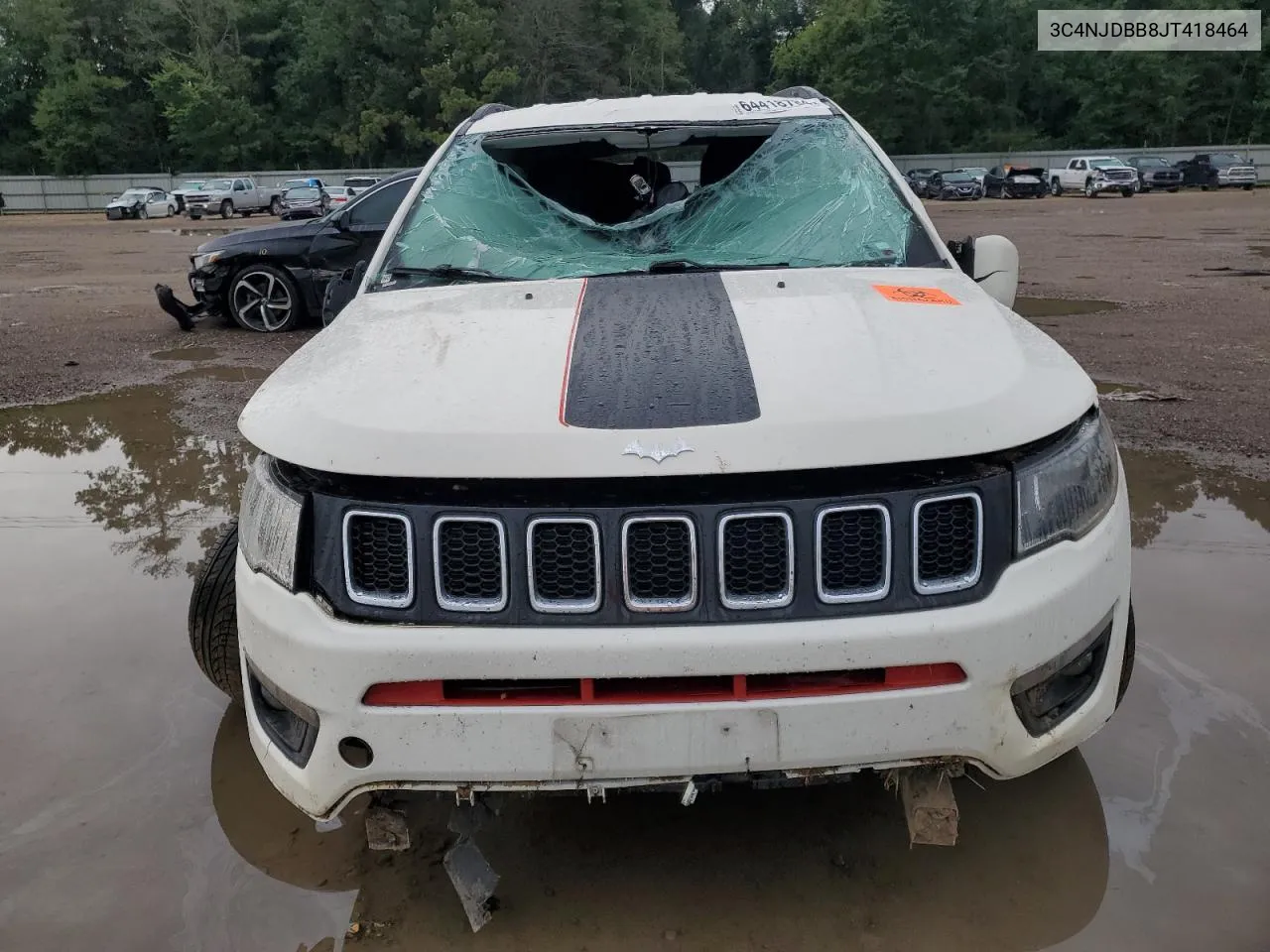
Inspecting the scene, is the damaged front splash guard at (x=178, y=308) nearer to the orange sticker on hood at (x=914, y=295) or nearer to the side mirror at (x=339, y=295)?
the side mirror at (x=339, y=295)

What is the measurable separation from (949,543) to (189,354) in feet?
27.5

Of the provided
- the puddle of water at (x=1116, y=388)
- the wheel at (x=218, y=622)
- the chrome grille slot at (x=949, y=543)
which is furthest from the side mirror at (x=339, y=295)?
the puddle of water at (x=1116, y=388)

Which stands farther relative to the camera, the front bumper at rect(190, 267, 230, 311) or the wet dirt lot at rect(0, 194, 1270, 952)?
the front bumper at rect(190, 267, 230, 311)

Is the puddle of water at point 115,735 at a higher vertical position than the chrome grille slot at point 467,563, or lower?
lower

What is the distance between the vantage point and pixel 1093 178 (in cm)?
3822

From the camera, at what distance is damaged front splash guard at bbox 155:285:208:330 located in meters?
9.88

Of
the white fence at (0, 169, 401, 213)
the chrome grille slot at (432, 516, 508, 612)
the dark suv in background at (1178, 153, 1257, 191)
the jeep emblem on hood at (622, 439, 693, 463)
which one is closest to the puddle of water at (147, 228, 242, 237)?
the white fence at (0, 169, 401, 213)

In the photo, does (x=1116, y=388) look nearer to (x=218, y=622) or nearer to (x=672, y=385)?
(x=672, y=385)

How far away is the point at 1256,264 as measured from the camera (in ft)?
43.5

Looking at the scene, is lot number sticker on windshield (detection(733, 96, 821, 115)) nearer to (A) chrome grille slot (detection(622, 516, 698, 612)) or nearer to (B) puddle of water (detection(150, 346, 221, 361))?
(A) chrome grille slot (detection(622, 516, 698, 612))

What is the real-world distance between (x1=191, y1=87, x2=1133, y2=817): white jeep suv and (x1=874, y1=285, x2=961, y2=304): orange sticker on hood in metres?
0.39

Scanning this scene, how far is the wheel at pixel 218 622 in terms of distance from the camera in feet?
9.50

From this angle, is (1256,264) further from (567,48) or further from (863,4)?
(863,4)

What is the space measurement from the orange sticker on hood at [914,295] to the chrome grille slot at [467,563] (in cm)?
127
